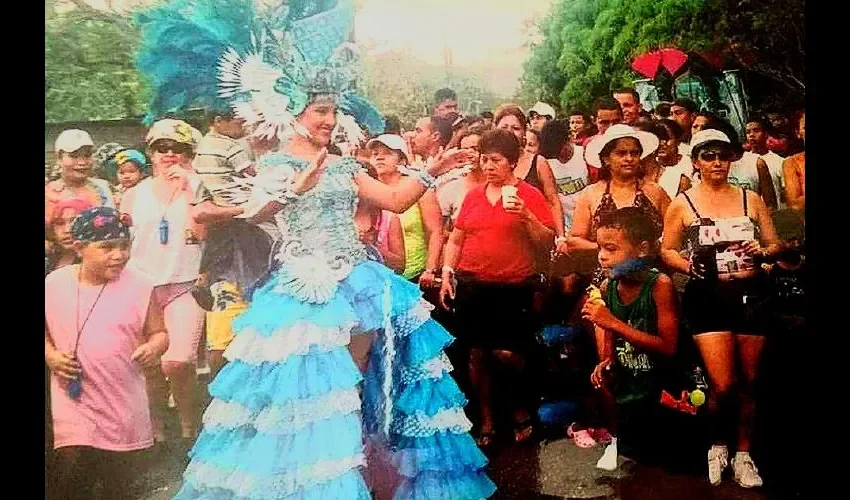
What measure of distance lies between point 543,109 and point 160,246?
2.50 feet

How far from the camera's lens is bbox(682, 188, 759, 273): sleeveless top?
1.57 m

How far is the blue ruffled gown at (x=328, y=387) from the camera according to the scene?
1.45 meters

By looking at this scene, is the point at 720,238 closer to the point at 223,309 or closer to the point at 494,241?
the point at 494,241

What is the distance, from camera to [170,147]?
1.52m

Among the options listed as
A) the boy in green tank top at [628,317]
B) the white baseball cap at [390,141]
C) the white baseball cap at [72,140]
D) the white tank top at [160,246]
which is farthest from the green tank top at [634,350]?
the white baseball cap at [72,140]

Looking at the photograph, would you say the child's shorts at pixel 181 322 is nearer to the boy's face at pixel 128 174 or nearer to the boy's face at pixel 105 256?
the boy's face at pixel 105 256

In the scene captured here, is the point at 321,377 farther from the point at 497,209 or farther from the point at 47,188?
the point at 47,188

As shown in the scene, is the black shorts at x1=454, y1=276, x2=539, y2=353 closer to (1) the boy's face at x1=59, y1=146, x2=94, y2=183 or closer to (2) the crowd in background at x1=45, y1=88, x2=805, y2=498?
(2) the crowd in background at x1=45, y1=88, x2=805, y2=498

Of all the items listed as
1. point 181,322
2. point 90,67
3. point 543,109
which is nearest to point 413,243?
point 543,109

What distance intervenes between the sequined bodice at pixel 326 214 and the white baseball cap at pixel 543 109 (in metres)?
0.37

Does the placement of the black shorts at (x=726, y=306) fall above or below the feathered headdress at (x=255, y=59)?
below
